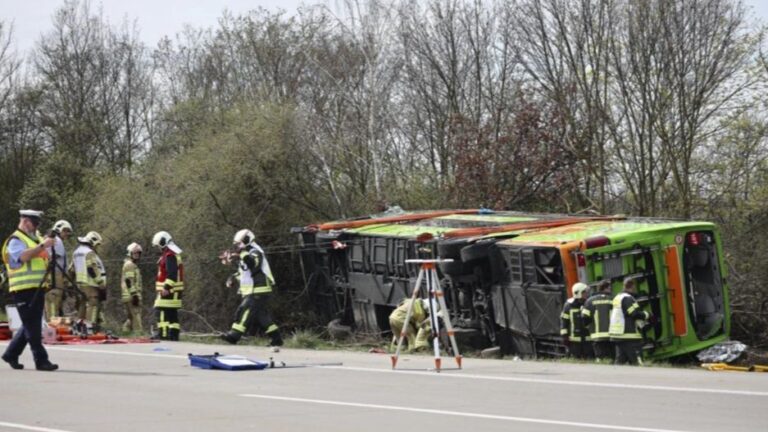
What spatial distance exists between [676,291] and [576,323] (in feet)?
5.69

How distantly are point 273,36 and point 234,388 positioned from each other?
30932 millimetres

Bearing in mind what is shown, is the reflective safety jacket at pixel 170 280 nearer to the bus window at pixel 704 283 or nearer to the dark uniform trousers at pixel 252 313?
the dark uniform trousers at pixel 252 313

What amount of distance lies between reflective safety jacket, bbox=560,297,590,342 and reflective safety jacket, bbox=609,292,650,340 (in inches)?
17.2

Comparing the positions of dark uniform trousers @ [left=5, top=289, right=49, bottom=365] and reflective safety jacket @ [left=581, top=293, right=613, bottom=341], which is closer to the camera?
dark uniform trousers @ [left=5, top=289, right=49, bottom=365]

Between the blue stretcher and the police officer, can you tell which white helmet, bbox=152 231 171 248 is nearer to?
the blue stretcher

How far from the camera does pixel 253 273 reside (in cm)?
1809

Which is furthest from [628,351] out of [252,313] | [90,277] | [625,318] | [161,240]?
[90,277]

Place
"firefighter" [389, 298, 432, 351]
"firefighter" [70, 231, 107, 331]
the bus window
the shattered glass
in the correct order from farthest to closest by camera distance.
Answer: "firefighter" [70, 231, 107, 331] < "firefighter" [389, 298, 432, 351] < the bus window < the shattered glass

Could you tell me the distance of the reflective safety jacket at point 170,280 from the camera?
19.5 m

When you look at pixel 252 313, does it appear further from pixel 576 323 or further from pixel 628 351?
pixel 628 351

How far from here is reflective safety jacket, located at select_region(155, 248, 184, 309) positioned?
19484mm

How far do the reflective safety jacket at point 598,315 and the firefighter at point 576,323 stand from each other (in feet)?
0.41

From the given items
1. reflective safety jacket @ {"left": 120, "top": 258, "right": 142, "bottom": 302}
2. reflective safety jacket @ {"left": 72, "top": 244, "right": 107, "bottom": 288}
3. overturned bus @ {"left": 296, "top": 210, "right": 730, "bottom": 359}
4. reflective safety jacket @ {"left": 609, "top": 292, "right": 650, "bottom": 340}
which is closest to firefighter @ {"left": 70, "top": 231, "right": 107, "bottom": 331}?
reflective safety jacket @ {"left": 72, "top": 244, "right": 107, "bottom": 288}

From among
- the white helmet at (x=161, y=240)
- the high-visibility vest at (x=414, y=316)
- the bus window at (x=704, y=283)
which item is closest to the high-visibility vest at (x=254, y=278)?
the high-visibility vest at (x=414, y=316)
